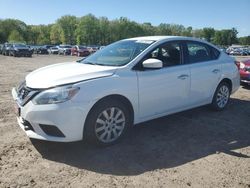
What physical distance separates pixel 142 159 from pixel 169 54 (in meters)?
2.31

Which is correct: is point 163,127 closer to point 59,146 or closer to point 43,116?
point 59,146

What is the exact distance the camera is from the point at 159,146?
4.89 metres

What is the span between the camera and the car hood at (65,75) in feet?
14.4

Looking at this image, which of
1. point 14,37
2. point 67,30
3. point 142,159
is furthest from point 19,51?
point 67,30

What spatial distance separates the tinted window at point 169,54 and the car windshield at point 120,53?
268mm

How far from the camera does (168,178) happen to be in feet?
12.6

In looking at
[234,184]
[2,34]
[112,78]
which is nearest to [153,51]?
[112,78]

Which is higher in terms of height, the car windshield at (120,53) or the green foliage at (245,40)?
the green foliage at (245,40)

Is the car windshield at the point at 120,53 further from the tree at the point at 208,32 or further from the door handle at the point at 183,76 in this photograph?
the tree at the point at 208,32

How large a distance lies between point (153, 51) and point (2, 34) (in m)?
115

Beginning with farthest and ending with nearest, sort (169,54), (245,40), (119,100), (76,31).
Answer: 1. (245,40)
2. (76,31)
3. (169,54)
4. (119,100)

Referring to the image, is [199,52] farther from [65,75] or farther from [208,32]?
[208,32]

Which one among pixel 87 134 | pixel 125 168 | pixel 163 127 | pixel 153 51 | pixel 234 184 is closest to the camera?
pixel 234 184

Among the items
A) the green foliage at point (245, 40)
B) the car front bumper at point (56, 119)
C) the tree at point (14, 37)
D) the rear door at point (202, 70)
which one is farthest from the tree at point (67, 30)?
the car front bumper at point (56, 119)
